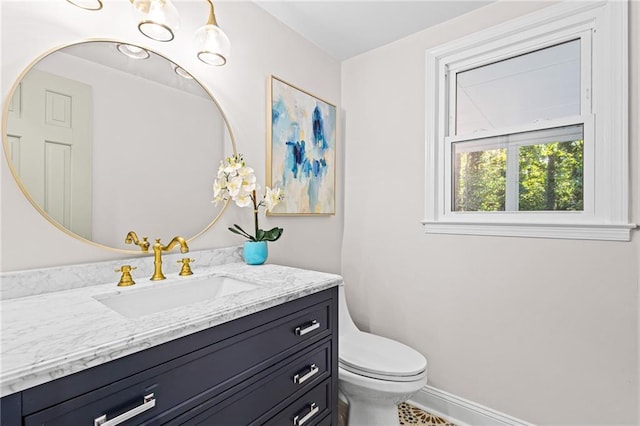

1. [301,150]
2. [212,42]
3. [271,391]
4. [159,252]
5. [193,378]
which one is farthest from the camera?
[301,150]

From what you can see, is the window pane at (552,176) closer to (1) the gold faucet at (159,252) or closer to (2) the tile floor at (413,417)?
(2) the tile floor at (413,417)

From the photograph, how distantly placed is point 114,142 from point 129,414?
38.0 inches

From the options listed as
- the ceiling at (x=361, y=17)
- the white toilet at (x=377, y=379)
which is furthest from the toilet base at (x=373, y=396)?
the ceiling at (x=361, y=17)

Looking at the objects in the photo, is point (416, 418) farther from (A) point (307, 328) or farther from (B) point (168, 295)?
(B) point (168, 295)

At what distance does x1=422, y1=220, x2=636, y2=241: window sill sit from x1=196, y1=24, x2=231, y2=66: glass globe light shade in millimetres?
1460

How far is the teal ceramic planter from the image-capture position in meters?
1.53

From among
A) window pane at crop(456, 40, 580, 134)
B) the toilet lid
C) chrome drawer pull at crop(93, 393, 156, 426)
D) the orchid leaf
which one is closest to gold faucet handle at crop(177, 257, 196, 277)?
the orchid leaf

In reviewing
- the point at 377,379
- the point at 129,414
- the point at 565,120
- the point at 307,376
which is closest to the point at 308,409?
the point at 307,376

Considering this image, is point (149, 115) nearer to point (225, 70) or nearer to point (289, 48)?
point (225, 70)

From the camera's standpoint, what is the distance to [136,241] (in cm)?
121

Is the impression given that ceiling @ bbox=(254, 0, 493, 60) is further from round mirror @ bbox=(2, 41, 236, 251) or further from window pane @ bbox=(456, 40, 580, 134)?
round mirror @ bbox=(2, 41, 236, 251)

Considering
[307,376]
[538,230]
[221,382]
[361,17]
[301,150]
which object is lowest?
[307,376]

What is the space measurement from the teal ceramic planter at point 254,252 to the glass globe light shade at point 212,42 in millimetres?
870

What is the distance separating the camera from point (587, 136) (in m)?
1.53
